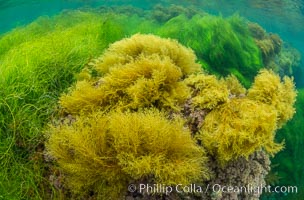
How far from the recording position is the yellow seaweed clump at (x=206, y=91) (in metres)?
3.43

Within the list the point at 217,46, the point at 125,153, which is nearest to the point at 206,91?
the point at 125,153

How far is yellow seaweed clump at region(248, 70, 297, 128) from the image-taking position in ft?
11.6

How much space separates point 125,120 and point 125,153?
31 cm

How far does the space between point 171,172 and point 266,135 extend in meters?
1.02

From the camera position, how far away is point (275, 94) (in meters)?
3.55

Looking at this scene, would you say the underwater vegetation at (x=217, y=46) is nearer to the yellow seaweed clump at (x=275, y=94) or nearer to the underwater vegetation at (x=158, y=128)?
the yellow seaweed clump at (x=275, y=94)

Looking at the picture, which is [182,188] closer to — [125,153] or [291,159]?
[125,153]

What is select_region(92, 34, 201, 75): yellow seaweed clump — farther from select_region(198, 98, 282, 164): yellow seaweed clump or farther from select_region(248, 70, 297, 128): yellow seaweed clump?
select_region(198, 98, 282, 164): yellow seaweed clump

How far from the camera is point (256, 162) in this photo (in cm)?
346

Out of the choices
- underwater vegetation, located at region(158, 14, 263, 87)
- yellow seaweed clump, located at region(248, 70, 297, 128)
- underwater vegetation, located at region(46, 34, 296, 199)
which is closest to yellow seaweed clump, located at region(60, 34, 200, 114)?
underwater vegetation, located at region(46, 34, 296, 199)

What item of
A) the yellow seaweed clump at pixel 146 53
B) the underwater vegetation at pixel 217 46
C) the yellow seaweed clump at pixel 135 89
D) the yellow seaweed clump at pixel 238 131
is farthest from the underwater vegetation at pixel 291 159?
the yellow seaweed clump at pixel 135 89

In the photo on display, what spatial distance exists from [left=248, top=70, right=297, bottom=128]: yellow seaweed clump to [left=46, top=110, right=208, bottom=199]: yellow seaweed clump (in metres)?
0.98

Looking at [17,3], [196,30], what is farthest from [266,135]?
[17,3]

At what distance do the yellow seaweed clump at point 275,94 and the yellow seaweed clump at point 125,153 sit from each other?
0.98m
